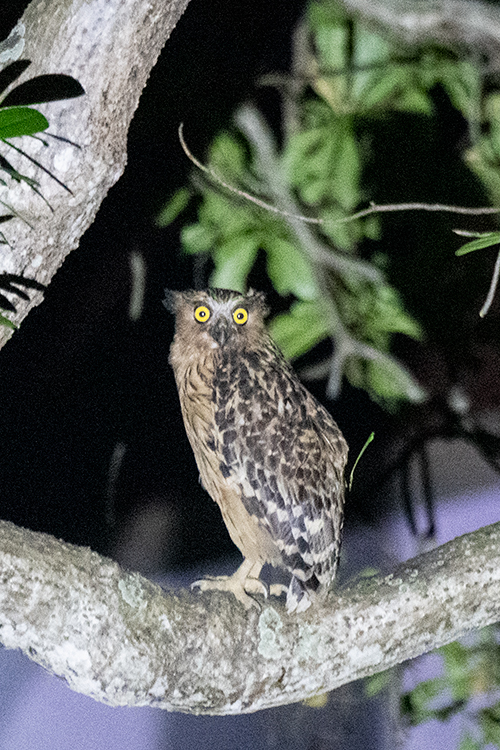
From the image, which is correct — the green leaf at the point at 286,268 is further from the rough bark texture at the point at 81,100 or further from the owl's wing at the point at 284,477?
the rough bark texture at the point at 81,100

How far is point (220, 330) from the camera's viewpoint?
34.1 inches

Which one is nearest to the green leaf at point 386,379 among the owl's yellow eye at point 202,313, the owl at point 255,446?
the owl at point 255,446

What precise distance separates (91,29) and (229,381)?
1.54 ft

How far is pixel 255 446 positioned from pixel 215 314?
195mm

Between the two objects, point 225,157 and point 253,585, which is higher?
point 225,157

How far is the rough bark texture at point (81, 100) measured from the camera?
733mm

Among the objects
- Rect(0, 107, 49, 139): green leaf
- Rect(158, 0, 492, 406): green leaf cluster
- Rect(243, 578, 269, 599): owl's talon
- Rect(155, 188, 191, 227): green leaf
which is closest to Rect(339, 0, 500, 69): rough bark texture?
Rect(158, 0, 492, 406): green leaf cluster

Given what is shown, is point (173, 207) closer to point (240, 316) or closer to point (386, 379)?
point (240, 316)

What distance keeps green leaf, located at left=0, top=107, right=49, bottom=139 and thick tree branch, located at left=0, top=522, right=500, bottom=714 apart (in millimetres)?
443

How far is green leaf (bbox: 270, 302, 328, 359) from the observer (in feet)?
3.45

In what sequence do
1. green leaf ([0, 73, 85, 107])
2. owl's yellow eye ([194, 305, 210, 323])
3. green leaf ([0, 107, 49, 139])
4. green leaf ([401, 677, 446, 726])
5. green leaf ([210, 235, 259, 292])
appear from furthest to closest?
green leaf ([401, 677, 446, 726]) → green leaf ([210, 235, 259, 292]) → owl's yellow eye ([194, 305, 210, 323]) → green leaf ([0, 73, 85, 107]) → green leaf ([0, 107, 49, 139])

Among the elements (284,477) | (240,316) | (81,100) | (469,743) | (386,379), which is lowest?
(469,743)

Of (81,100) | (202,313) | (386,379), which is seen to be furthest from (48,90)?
(386,379)

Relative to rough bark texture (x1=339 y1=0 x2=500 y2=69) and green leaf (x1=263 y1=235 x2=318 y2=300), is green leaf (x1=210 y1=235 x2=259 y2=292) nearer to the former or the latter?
green leaf (x1=263 y1=235 x2=318 y2=300)
